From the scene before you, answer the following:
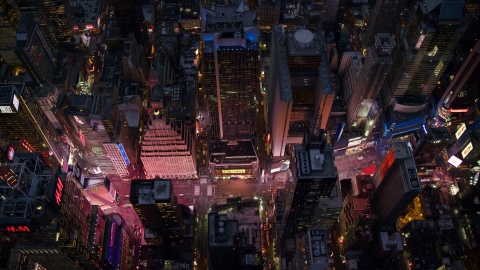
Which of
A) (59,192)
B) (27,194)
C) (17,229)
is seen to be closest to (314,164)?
(59,192)

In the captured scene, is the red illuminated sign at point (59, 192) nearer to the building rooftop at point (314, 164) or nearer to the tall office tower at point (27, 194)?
the tall office tower at point (27, 194)

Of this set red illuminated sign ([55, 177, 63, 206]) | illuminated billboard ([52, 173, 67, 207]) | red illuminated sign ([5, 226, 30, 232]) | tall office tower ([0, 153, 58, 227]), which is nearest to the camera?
tall office tower ([0, 153, 58, 227])

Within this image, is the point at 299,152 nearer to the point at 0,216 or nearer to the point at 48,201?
the point at 48,201

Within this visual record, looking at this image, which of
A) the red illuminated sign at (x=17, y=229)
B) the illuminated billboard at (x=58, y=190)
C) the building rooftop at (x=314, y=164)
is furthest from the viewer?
the building rooftop at (x=314, y=164)

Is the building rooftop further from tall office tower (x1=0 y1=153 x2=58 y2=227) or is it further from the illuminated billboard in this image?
tall office tower (x1=0 y1=153 x2=58 y2=227)

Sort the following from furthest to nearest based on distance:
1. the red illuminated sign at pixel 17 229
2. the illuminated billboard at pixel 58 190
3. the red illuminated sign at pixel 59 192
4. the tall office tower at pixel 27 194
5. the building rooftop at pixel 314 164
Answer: the building rooftop at pixel 314 164 < the red illuminated sign at pixel 59 192 < the illuminated billboard at pixel 58 190 < the red illuminated sign at pixel 17 229 < the tall office tower at pixel 27 194

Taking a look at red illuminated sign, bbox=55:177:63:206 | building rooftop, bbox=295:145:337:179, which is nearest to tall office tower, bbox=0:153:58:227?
red illuminated sign, bbox=55:177:63:206

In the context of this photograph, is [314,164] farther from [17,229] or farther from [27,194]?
[17,229]

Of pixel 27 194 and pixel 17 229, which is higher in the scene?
pixel 27 194

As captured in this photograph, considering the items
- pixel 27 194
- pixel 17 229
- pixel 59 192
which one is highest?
pixel 59 192

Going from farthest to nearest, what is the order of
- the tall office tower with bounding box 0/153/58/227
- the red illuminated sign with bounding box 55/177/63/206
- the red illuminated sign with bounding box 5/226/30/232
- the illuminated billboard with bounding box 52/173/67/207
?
the red illuminated sign with bounding box 55/177/63/206 < the illuminated billboard with bounding box 52/173/67/207 < the red illuminated sign with bounding box 5/226/30/232 < the tall office tower with bounding box 0/153/58/227

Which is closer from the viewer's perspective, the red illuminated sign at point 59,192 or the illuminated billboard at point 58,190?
the illuminated billboard at point 58,190

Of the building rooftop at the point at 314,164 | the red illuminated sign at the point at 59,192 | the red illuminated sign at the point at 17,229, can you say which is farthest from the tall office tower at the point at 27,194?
the building rooftop at the point at 314,164
